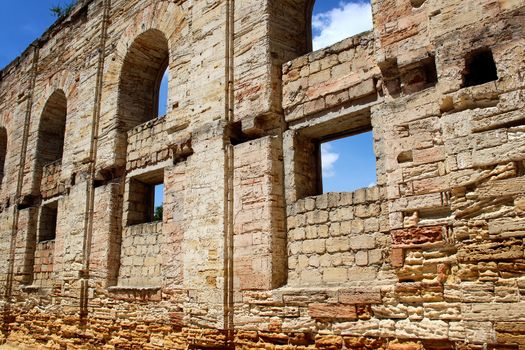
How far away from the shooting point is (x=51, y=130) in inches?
445

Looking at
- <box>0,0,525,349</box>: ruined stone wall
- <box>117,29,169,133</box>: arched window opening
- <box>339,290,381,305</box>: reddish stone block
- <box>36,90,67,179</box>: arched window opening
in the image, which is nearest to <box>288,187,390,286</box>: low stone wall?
<box>0,0,525,349</box>: ruined stone wall

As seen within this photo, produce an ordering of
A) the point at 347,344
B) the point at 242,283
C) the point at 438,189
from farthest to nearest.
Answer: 1. the point at 242,283
2. the point at 347,344
3. the point at 438,189

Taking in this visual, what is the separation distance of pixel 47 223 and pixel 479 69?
9083 mm

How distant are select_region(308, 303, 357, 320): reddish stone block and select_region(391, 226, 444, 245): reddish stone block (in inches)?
33.1

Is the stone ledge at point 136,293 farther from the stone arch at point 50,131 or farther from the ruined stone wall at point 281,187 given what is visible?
the stone arch at point 50,131

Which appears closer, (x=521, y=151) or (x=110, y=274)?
(x=521, y=151)

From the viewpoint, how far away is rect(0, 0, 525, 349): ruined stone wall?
13.5 ft

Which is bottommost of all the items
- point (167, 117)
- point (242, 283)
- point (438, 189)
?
point (242, 283)

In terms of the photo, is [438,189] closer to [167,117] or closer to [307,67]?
[307,67]

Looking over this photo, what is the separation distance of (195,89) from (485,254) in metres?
4.49

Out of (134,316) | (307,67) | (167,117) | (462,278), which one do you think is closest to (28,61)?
(167,117)

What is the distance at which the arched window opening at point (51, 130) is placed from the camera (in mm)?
10947

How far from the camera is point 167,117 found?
24.0 ft

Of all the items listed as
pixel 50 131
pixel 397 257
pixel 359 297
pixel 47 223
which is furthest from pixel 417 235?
pixel 50 131
